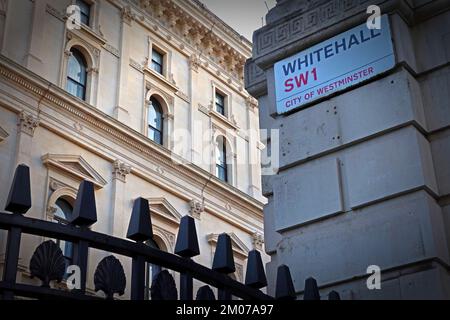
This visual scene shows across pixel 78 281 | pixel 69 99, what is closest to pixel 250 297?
pixel 78 281

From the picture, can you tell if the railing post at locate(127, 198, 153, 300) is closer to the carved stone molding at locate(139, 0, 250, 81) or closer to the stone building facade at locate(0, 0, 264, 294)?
the stone building facade at locate(0, 0, 264, 294)

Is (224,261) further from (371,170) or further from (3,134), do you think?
(3,134)

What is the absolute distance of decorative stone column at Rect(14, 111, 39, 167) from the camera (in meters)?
22.9

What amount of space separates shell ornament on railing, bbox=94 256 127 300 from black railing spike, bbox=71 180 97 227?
21 cm

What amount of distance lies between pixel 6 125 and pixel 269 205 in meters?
18.4

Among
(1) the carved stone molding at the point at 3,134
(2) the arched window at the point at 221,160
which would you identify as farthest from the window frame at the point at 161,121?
(1) the carved stone molding at the point at 3,134

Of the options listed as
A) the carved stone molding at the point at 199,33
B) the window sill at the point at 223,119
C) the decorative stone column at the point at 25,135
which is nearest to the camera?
the decorative stone column at the point at 25,135

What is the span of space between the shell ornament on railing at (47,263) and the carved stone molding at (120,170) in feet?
74.4

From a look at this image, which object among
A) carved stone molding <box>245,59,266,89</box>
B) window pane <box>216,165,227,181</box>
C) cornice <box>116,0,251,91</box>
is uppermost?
cornice <box>116,0,251,91</box>

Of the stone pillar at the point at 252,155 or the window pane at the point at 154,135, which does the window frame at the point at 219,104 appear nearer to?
the stone pillar at the point at 252,155

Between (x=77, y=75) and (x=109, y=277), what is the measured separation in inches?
929

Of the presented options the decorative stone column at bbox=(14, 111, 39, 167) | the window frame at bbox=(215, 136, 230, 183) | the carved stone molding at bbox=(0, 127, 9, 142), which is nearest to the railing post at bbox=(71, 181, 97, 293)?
the decorative stone column at bbox=(14, 111, 39, 167)

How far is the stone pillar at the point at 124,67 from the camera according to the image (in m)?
27.1

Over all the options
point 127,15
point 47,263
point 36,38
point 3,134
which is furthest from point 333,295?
point 127,15
